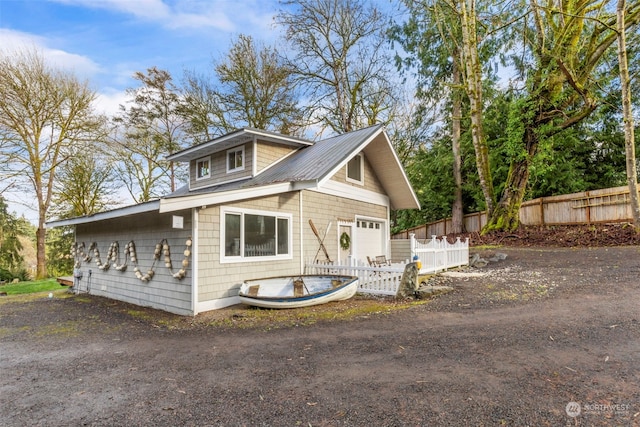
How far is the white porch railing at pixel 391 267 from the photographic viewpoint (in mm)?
8367

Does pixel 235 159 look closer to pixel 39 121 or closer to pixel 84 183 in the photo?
pixel 39 121

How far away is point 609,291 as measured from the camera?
23.3 ft

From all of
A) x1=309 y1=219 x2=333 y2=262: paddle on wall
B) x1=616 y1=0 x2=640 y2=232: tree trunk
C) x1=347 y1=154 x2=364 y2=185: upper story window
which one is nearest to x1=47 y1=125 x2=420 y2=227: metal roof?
x1=347 y1=154 x2=364 y2=185: upper story window

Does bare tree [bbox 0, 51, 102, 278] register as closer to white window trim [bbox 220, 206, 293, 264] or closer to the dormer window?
the dormer window

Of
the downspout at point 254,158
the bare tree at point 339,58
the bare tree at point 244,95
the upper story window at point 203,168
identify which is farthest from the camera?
the bare tree at point 339,58

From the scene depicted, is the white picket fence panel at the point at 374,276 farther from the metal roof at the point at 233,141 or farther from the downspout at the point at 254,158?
the metal roof at the point at 233,141

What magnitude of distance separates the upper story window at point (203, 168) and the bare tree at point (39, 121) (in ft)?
33.4

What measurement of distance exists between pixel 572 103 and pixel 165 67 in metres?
22.9

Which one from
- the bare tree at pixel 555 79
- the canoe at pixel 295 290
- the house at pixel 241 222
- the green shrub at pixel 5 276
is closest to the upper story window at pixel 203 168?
the house at pixel 241 222

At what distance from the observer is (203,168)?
42.3ft

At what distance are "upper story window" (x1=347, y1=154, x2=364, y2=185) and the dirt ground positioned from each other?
514 centimetres

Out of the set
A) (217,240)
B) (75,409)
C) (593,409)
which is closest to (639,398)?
(593,409)

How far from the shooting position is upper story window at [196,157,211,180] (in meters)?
12.6

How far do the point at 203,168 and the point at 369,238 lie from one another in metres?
6.84
